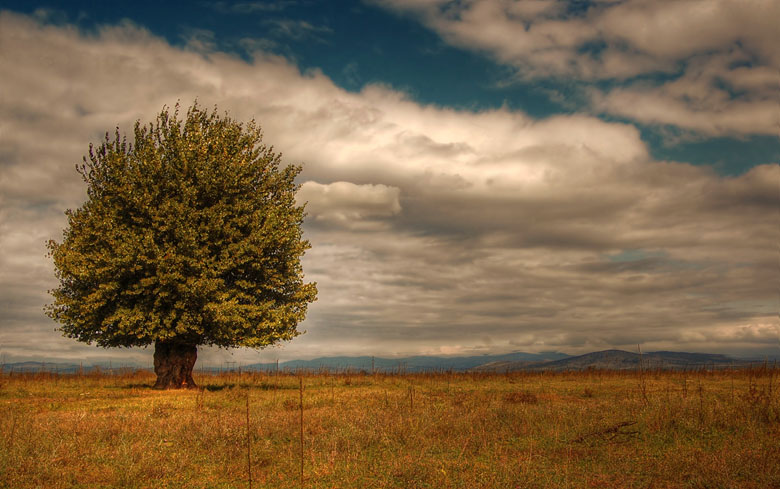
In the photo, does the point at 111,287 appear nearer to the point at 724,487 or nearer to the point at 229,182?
the point at 229,182

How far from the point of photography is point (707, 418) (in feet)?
55.3

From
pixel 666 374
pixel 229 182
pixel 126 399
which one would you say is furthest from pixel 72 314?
pixel 666 374

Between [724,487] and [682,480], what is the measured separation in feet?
2.76

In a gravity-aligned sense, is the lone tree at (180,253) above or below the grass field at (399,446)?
above

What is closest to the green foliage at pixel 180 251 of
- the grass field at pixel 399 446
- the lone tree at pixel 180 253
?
the lone tree at pixel 180 253

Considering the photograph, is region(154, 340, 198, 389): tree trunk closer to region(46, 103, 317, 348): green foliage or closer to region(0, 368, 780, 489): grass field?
region(46, 103, 317, 348): green foliage

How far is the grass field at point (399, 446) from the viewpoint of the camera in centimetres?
1138

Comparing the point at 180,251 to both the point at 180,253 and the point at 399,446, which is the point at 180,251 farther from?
the point at 399,446

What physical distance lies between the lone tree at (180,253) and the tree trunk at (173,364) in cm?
6

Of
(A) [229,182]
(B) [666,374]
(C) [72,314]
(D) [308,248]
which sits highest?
(A) [229,182]

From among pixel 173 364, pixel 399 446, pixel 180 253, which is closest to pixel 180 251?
pixel 180 253

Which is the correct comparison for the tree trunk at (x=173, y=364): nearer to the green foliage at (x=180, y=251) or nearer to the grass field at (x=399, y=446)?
the green foliage at (x=180, y=251)

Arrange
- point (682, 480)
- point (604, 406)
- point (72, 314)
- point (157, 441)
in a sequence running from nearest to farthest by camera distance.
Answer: point (682, 480) → point (157, 441) → point (604, 406) → point (72, 314)

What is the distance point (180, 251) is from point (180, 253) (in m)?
0.15
